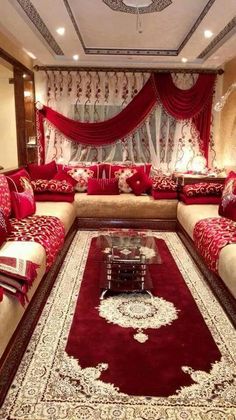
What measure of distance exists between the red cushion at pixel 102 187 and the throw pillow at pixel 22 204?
1.42 meters

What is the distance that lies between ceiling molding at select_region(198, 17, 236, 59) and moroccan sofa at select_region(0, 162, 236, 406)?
1963 millimetres

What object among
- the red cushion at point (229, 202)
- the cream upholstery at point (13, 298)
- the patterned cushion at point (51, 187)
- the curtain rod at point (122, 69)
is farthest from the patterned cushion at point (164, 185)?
the cream upholstery at point (13, 298)

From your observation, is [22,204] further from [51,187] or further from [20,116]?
[20,116]

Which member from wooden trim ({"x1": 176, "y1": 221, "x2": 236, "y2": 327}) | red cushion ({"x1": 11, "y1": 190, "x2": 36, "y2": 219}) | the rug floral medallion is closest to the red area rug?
the rug floral medallion

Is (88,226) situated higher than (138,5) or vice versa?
(138,5)

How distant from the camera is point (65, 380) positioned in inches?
73.8

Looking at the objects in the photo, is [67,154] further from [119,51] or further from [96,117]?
[119,51]

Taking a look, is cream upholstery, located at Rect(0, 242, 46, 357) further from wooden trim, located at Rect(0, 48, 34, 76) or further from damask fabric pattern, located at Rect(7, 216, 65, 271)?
wooden trim, located at Rect(0, 48, 34, 76)

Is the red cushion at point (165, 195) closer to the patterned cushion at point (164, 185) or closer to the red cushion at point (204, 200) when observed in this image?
the patterned cushion at point (164, 185)

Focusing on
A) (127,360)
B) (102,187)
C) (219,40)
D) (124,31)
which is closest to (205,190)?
(102,187)

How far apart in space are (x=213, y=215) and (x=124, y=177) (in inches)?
73.1

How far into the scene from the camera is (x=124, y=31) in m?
4.02

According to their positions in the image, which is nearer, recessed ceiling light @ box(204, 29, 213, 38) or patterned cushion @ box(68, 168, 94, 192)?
recessed ceiling light @ box(204, 29, 213, 38)

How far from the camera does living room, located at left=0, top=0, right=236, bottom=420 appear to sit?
74.1 inches
